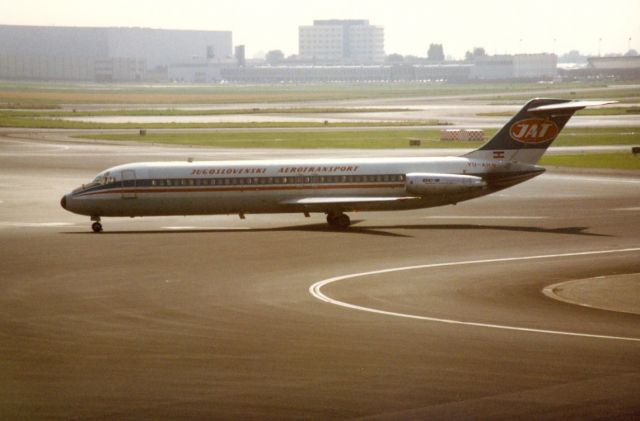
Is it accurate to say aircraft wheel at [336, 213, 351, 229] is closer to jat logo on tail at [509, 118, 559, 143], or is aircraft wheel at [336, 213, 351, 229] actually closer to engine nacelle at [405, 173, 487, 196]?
engine nacelle at [405, 173, 487, 196]

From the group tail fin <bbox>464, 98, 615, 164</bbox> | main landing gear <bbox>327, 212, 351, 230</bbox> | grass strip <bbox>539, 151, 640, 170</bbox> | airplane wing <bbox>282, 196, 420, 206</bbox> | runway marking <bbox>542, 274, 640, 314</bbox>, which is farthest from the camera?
grass strip <bbox>539, 151, 640, 170</bbox>

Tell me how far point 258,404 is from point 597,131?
109 meters

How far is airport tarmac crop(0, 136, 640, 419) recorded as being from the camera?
67.2 ft

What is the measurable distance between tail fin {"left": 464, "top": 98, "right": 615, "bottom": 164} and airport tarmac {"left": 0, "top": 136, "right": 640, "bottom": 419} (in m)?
3.20

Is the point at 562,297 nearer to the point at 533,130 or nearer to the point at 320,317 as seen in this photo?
the point at 320,317

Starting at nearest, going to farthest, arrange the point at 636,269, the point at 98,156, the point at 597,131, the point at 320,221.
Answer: the point at 636,269 < the point at 320,221 < the point at 98,156 < the point at 597,131

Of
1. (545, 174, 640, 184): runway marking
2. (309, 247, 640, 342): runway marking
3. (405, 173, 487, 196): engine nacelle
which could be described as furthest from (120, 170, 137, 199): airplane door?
(545, 174, 640, 184): runway marking

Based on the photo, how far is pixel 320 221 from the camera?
55219 mm

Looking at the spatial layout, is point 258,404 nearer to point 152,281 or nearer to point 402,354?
point 402,354

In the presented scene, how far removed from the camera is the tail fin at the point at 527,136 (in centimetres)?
5234

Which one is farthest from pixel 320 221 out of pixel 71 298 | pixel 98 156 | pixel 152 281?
pixel 98 156

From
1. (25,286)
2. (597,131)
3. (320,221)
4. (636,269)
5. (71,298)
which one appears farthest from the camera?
(597,131)

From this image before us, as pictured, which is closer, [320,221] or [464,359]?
[464,359]

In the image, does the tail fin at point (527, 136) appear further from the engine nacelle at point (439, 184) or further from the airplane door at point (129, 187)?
the airplane door at point (129, 187)
